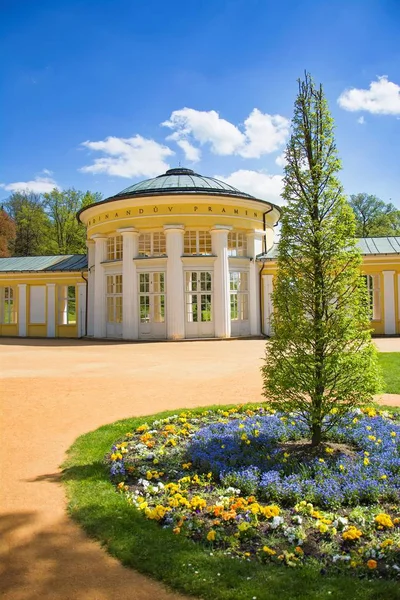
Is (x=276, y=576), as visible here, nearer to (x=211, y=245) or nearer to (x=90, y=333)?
(x=211, y=245)

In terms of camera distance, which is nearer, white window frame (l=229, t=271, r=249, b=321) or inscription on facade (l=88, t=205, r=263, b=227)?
inscription on facade (l=88, t=205, r=263, b=227)

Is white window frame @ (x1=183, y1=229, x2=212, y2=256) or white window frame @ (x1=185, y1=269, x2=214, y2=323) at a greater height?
white window frame @ (x1=183, y1=229, x2=212, y2=256)

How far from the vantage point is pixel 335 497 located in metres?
4.33

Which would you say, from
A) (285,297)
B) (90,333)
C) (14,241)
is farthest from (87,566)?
(14,241)

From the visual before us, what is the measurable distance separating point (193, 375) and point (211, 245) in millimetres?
13764

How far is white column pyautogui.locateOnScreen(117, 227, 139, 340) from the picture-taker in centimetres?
2409

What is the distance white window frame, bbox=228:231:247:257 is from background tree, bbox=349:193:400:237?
27.6 m

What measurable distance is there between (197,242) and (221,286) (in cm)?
288

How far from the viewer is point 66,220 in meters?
48.3

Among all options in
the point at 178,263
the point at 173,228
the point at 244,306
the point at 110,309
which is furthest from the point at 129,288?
the point at 244,306

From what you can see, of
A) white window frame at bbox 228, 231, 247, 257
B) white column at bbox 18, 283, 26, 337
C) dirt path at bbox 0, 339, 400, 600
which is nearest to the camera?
dirt path at bbox 0, 339, 400, 600

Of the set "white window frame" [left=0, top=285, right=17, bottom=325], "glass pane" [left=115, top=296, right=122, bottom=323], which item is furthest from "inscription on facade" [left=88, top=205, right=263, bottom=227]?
"white window frame" [left=0, top=285, right=17, bottom=325]

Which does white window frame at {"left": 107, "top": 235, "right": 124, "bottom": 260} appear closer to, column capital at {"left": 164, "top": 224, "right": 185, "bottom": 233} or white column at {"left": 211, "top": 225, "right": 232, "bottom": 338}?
column capital at {"left": 164, "top": 224, "right": 185, "bottom": 233}

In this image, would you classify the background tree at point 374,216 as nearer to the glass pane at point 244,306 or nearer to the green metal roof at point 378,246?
the green metal roof at point 378,246
